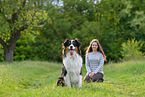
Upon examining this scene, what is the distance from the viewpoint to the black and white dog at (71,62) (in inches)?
254

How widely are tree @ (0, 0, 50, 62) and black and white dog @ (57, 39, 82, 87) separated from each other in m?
11.7

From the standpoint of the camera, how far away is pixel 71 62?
21.4ft

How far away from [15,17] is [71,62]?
13694 millimetres

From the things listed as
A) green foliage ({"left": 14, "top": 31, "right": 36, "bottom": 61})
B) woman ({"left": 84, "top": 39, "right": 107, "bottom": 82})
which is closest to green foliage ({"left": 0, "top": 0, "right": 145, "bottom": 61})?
green foliage ({"left": 14, "top": 31, "right": 36, "bottom": 61})

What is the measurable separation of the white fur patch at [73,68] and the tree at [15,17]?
38.7 ft

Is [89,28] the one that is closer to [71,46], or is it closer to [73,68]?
[73,68]

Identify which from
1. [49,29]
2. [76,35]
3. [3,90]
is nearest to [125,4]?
[76,35]

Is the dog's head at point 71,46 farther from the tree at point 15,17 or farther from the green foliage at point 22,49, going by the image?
the green foliage at point 22,49

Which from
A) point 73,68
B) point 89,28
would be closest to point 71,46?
point 73,68

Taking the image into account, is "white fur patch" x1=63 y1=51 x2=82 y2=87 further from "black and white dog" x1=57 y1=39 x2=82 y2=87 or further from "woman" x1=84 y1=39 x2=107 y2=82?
"woman" x1=84 y1=39 x2=107 y2=82

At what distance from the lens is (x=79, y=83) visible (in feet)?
22.6

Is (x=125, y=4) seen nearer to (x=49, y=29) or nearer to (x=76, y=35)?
(x=76, y=35)

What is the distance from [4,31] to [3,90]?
9276 millimetres

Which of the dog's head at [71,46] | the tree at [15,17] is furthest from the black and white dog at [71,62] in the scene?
the tree at [15,17]
